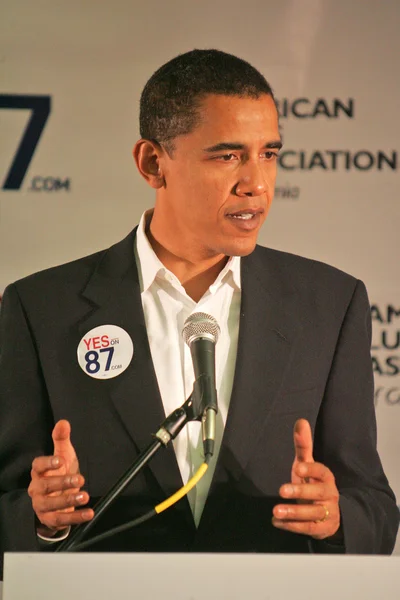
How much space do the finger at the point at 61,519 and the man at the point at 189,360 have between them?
0.40 feet

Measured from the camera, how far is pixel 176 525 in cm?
230

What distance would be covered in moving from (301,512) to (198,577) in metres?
0.49

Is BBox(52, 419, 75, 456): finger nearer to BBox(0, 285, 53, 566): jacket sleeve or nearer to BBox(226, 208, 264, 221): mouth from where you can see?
BBox(0, 285, 53, 566): jacket sleeve

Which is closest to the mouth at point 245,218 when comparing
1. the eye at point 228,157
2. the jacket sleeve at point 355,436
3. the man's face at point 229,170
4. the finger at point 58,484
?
the man's face at point 229,170

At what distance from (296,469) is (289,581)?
17.7 inches

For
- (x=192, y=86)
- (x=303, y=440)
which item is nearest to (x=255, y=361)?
(x=303, y=440)

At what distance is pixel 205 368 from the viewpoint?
177cm

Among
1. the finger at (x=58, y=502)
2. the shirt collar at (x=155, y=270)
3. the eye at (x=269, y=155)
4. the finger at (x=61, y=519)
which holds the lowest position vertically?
the finger at (x=61, y=519)

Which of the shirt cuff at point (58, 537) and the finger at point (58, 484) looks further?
the shirt cuff at point (58, 537)

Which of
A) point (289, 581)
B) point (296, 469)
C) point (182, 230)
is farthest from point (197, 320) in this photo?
point (182, 230)

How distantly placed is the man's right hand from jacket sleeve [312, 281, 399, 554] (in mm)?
673

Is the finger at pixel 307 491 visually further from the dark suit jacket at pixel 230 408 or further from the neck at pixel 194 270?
the neck at pixel 194 270

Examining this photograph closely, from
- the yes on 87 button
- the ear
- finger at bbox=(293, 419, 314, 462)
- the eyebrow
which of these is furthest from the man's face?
finger at bbox=(293, 419, 314, 462)

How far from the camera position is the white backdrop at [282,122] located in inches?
126
